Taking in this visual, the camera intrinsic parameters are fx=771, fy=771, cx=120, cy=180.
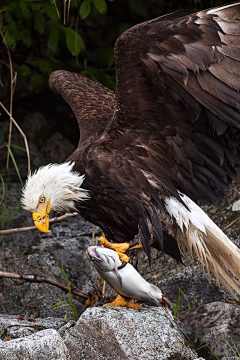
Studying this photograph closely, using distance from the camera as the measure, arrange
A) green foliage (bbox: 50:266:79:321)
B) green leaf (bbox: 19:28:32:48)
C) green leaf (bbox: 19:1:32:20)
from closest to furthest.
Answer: green foliage (bbox: 50:266:79:321)
green leaf (bbox: 19:1:32:20)
green leaf (bbox: 19:28:32:48)

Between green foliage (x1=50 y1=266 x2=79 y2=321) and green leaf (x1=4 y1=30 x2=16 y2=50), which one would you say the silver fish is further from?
green leaf (x1=4 y1=30 x2=16 y2=50)

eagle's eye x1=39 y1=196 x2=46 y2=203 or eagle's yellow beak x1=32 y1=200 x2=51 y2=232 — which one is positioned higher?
eagle's eye x1=39 y1=196 x2=46 y2=203

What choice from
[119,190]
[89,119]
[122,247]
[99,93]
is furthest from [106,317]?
[99,93]

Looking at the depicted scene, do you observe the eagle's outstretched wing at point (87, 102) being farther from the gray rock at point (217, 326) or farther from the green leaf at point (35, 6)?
the gray rock at point (217, 326)

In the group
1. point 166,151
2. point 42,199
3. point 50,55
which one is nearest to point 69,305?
point 42,199

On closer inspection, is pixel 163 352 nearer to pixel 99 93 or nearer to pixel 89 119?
pixel 89 119

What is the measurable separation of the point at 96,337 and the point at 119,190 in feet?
2.79

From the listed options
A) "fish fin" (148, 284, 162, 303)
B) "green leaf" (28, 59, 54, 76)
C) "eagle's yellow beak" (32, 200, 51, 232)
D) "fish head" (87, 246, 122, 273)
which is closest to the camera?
"fish head" (87, 246, 122, 273)

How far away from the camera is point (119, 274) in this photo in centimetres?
340

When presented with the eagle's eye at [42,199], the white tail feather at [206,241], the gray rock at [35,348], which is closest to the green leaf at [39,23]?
the eagle's eye at [42,199]

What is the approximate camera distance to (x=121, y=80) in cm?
356

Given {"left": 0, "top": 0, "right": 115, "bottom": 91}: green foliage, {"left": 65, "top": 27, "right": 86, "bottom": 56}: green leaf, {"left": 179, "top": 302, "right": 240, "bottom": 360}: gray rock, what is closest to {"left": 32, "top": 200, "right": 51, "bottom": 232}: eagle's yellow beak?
{"left": 179, "top": 302, "right": 240, "bottom": 360}: gray rock

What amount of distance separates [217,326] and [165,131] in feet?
3.18

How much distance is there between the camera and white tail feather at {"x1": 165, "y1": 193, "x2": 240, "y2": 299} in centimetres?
373
